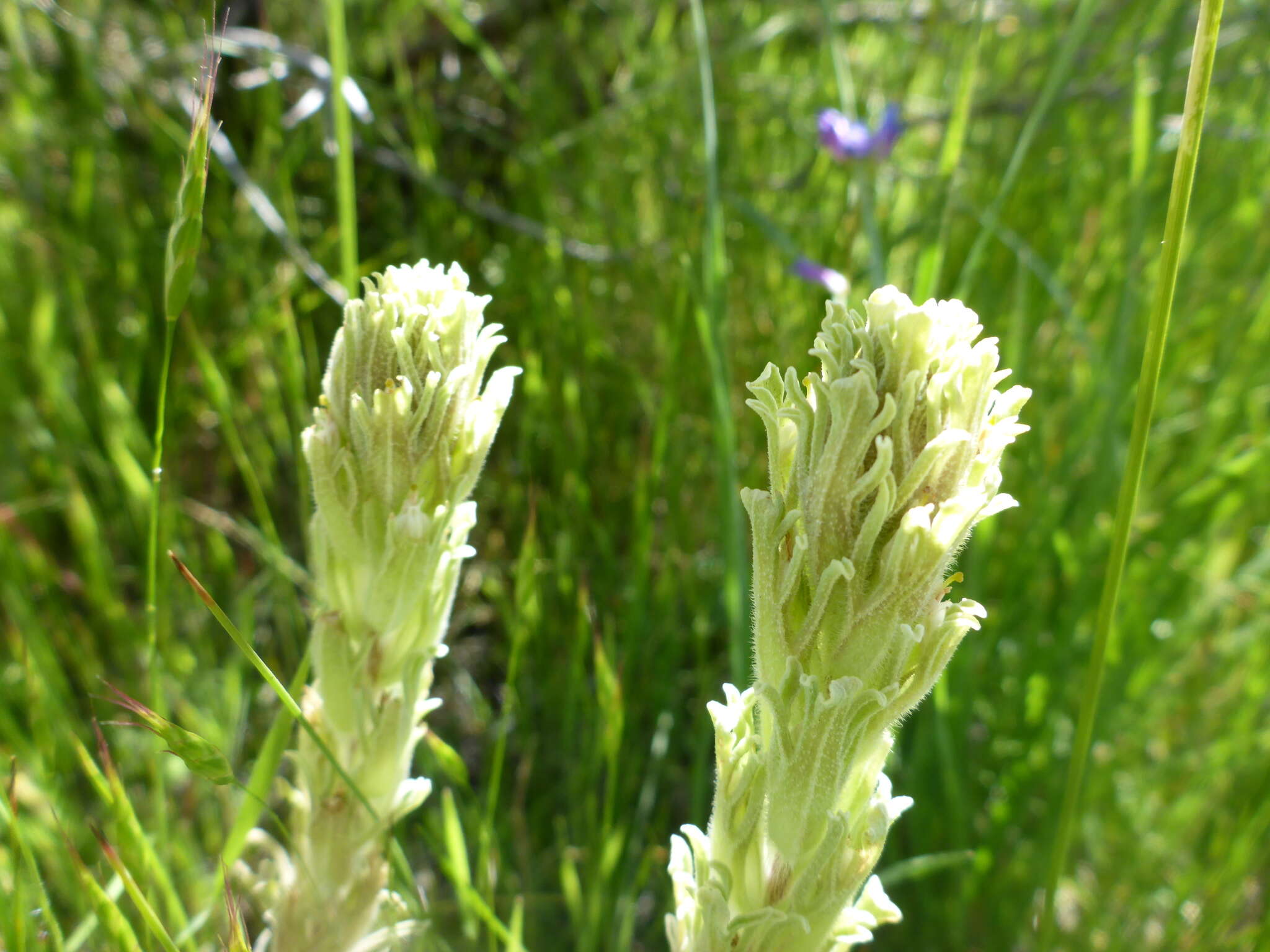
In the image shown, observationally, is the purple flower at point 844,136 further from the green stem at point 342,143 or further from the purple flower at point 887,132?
the green stem at point 342,143

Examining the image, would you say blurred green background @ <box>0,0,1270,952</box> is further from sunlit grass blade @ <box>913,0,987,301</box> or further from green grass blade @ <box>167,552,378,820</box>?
green grass blade @ <box>167,552,378,820</box>

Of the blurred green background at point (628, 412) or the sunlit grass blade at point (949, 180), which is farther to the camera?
the blurred green background at point (628, 412)

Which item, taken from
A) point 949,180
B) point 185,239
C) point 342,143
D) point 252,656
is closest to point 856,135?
point 949,180

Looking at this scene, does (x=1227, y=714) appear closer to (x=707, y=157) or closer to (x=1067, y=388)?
(x=1067, y=388)

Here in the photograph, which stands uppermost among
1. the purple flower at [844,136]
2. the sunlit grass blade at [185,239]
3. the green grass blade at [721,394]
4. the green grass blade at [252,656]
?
the purple flower at [844,136]

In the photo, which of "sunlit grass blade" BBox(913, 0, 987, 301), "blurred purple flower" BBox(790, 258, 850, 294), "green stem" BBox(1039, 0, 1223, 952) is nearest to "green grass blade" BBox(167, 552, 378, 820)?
"green stem" BBox(1039, 0, 1223, 952)

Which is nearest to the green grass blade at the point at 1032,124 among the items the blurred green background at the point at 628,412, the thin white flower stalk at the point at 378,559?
the blurred green background at the point at 628,412

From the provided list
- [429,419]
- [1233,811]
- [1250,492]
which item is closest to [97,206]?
[429,419]
